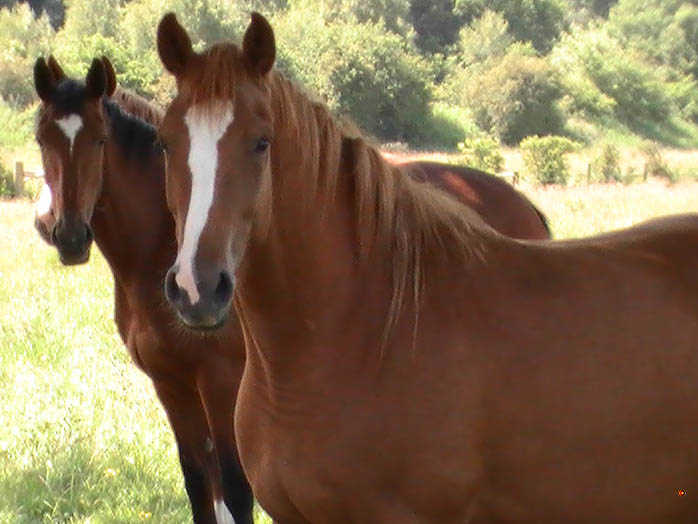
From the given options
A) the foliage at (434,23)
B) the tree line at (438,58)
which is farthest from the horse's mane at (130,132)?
the foliage at (434,23)

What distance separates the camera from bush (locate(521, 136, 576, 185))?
62.4 feet

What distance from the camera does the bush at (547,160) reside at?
749 inches

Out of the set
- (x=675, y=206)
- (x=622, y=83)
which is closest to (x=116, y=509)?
(x=675, y=206)

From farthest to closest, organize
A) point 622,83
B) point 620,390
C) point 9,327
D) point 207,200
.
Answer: point 622,83 < point 9,327 < point 620,390 < point 207,200

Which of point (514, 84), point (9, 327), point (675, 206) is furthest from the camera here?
point (514, 84)

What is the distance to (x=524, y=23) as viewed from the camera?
37719mm

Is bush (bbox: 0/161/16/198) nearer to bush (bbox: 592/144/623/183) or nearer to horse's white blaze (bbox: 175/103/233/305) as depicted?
bush (bbox: 592/144/623/183)

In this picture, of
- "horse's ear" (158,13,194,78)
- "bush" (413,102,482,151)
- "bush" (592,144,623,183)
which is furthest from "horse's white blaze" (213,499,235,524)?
"bush" (413,102,482,151)

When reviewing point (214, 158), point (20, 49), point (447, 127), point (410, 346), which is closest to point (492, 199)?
point (410, 346)

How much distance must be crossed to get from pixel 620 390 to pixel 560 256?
378mm

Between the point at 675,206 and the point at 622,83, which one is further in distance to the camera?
Answer: the point at 622,83

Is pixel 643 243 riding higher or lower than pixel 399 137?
higher

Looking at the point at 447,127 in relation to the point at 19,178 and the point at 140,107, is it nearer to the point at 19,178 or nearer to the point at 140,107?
the point at 19,178

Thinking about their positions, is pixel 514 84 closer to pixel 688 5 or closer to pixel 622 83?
pixel 622 83
